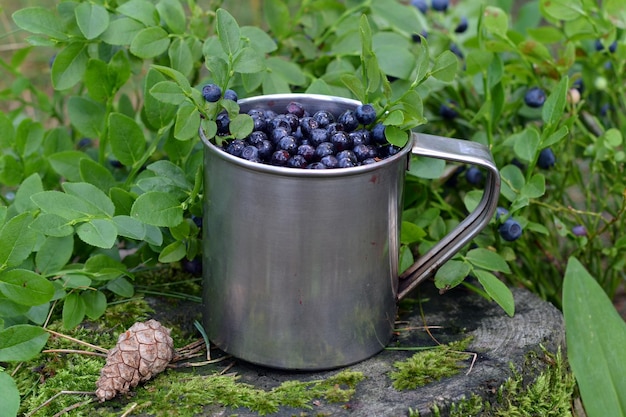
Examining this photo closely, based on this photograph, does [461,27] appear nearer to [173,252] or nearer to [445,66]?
[445,66]

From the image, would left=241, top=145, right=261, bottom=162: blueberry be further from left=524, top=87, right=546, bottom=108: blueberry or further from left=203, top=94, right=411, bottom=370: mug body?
left=524, top=87, right=546, bottom=108: blueberry

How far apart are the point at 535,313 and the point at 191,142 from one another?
646 millimetres

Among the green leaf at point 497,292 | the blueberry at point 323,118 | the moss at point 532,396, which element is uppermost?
the blueberry at point 323,118

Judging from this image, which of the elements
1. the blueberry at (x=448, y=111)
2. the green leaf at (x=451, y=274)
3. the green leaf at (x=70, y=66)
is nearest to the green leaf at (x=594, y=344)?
the green leaf at (x=451, y=274)

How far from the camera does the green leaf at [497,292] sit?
119 cm

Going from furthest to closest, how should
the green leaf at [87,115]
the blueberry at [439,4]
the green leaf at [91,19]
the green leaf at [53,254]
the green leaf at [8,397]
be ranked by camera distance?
1. the blueberry at [439,4]
2. the green leaf at [87,115]
3. the green leaf at [91,19]
4. the green leaf at [53,254]
5. the green leaf at [8,397]

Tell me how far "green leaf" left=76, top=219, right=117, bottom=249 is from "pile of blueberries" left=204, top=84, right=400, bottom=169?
208 mm

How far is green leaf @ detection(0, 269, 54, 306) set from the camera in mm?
1077

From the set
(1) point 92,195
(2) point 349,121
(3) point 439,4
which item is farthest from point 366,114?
(3) point 439,4

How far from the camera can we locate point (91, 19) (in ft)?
4.37

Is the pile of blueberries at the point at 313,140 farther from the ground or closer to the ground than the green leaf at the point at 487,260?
farther from the ground

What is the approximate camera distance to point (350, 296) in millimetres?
1080

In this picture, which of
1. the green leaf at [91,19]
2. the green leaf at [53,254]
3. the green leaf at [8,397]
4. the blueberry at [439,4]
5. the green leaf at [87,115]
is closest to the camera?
the green leaf at [8,397]

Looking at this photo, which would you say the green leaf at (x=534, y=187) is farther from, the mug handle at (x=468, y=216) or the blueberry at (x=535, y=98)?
the blueberry at (x=535, y=98)
